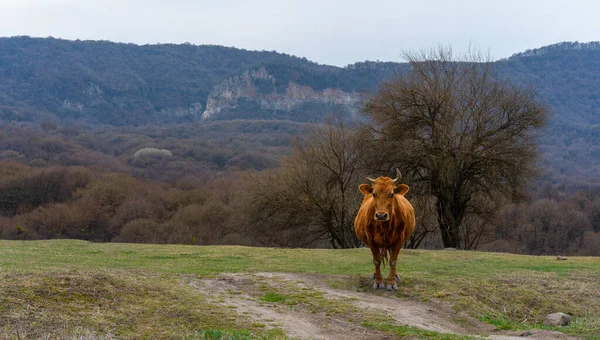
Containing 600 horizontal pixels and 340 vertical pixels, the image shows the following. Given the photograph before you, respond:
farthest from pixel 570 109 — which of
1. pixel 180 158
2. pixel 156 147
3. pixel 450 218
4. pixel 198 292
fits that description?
pixel 198 292

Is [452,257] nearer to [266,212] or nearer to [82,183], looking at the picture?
[266,212]

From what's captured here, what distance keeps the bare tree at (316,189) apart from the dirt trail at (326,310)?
25.8 metres

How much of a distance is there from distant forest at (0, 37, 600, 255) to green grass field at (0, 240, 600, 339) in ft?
53.0

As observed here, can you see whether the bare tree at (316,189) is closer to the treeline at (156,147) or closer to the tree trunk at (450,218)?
the tree trunk at (450,218)

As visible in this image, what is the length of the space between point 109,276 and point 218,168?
358 ft

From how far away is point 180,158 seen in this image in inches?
5064

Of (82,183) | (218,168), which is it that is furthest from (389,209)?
(218,168)

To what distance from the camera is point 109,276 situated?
12516 mm

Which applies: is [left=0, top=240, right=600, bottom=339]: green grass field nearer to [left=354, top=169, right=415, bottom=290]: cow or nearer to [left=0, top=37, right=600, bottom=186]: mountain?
[left=354, top=169, right=415, bottom=290]: cow

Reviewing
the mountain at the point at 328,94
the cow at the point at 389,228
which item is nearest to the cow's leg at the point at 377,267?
the cow at the point at 389,228

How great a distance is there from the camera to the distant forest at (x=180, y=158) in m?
64.6

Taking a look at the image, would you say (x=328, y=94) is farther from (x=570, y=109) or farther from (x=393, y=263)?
(x=393, y=263)

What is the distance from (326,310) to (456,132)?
2386cm

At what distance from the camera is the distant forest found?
64562mm
